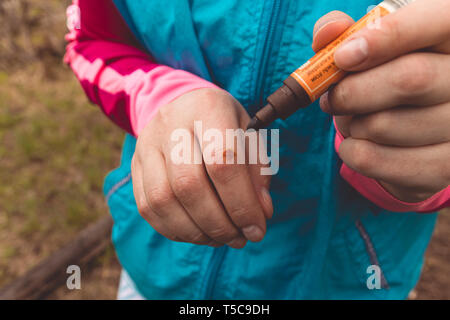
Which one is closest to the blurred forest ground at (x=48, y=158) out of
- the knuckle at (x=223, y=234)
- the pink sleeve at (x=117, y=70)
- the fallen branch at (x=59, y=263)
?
the fallen branch at (x=59, y=263)

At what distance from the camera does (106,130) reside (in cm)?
201

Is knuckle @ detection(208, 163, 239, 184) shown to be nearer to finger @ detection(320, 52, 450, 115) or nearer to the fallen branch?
finger @ detection(320, 52, 450, 115)

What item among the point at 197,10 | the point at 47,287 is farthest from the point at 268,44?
the point at 47,287

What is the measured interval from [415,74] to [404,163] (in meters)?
0.12

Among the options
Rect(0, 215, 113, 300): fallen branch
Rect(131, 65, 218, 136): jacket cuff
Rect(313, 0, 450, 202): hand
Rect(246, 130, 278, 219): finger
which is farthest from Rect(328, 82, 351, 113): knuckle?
Rect(0, 215, 113, 300): fallen branch

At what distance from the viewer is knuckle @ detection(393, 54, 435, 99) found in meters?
0.33

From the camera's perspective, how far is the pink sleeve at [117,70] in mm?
563

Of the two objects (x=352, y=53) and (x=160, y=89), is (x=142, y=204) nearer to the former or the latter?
(x=160, y=89)

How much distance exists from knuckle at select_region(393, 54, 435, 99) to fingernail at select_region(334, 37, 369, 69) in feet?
Result: 0.14

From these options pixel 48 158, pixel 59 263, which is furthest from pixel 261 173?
pixel 48 158

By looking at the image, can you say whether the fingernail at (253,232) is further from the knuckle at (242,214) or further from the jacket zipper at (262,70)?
the jacket zipper at (262,70)

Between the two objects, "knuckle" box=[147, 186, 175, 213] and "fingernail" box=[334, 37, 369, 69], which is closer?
"fingernail" box=[334, 37, 369, 69]

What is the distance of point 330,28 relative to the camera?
0.37 meters

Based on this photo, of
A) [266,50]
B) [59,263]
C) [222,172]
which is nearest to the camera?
[222,172]
